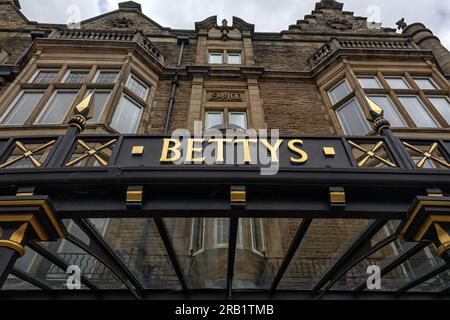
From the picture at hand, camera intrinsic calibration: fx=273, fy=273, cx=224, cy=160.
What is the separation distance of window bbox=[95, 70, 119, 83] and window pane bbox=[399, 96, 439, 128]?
10.9 metres

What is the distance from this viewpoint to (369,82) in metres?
10.9

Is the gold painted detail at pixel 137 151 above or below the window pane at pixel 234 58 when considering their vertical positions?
below

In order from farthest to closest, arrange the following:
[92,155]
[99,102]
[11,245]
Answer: [99,102] < [92,155] < [11,245]

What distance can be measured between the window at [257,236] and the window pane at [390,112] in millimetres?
5859

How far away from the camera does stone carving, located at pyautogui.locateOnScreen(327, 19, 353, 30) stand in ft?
50.2

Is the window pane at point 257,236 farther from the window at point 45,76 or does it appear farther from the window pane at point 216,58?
the window at point 45,76

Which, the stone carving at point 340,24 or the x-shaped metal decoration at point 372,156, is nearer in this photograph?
the x-shaped metal decoration at point 372,156

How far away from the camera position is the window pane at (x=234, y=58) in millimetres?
12961

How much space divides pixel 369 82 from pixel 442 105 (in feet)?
8.65

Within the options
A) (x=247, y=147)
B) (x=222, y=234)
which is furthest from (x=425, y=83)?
(x=247, y=147)

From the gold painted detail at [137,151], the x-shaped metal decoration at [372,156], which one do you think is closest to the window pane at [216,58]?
the gold painted detail at [137,151]

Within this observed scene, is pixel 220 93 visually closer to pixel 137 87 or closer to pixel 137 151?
pixel 137 87
